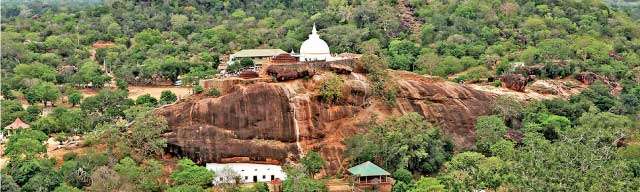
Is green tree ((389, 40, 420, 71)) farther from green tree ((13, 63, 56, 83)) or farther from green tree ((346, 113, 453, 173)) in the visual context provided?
green tree ((13, 63, 56, 83))

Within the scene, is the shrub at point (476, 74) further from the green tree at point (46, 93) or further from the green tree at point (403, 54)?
the green tree at point (46, 93)

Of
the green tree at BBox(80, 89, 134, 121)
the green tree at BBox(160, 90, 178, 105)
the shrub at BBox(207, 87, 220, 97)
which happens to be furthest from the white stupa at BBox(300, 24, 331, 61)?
the green tree at BBox(80, 89, 134, 121)

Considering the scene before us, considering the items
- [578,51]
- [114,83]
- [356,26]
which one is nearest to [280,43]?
[356,26]

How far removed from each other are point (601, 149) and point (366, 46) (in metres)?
32.7

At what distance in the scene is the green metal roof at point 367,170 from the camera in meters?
46.1

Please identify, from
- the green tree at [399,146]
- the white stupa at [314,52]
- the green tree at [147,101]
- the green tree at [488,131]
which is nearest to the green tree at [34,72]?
the green tree at [147,101]

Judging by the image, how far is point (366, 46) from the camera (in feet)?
247

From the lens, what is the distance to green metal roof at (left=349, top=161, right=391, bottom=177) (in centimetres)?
4606

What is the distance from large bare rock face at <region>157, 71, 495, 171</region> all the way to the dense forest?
4.07 feet

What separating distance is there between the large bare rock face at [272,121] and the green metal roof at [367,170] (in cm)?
228

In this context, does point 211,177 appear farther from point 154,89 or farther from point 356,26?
point 356,26

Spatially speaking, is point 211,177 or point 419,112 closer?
point 211,177

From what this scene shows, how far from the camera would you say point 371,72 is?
173 feet

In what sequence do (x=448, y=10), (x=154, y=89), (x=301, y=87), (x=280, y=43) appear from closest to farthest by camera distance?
(x=301, y=87) → (x=154, y=89) → (x=280, y=43) → (x=448, y=10)
